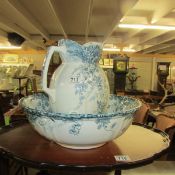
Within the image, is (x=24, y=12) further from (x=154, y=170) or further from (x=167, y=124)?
(x=154, y=170)

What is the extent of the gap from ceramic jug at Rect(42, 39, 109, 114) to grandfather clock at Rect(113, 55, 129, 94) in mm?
6455

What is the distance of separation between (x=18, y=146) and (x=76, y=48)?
0.35 metres

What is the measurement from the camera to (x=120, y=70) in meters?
7.50

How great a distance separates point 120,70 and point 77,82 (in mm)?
6817

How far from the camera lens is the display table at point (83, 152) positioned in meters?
0.65

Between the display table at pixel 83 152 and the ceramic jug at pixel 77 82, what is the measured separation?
122 millimetres

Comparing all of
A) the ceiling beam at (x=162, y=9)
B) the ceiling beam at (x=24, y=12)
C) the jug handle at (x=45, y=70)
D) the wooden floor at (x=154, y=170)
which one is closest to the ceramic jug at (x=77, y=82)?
the jug handle at (x=45, y=70)

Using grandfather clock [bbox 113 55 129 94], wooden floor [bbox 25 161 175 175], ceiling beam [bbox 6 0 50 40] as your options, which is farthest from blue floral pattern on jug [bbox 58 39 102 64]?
grandfather clock [bbox 113 55 129 94]

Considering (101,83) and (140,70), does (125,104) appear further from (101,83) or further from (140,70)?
(140,70)

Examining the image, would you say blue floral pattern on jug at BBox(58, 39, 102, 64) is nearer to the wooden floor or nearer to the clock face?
the wooden floor

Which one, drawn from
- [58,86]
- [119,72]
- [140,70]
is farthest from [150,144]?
[140,70]

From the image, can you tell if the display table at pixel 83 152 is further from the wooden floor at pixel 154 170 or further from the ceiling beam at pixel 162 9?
the ceiling beam at pixel 162 9

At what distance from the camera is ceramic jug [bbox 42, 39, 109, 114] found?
77 centimetres

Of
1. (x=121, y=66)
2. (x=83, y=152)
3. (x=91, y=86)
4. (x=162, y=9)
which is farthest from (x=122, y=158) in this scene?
(x=121, y=66)
